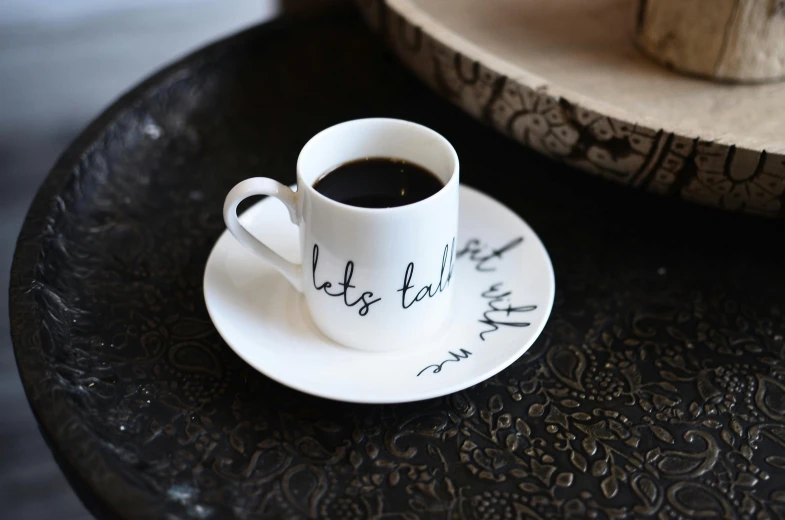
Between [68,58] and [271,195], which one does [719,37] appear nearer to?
[271,195]

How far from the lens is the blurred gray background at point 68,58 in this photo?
1447mm

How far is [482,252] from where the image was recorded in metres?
0.62

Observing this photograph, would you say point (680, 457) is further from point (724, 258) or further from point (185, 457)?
point (185, 457)

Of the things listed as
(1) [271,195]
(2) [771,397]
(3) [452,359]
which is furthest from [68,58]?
(2) [771,397]

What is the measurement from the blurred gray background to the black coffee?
933mm

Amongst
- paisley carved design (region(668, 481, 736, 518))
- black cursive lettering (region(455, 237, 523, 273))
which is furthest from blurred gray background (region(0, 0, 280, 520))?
paisley carved design (region(668, 481, 736, 518))

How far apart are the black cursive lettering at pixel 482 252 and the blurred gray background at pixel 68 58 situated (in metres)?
0.95

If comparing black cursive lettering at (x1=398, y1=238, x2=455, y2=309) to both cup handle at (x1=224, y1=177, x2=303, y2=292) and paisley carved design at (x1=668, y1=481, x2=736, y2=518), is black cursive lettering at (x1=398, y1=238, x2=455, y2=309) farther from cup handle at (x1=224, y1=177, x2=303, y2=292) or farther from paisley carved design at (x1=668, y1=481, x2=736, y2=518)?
paisley carved design at (x1=668, y1=481, x2=736, y2=518)

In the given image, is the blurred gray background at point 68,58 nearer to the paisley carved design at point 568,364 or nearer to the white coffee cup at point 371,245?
the white coffee cup at point 371,245

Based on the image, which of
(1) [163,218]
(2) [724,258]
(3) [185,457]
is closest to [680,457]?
(2) [724,258]

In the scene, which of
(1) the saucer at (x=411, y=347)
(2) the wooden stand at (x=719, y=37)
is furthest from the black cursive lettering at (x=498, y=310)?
(2) the wooden stand at (x=719, y=37)

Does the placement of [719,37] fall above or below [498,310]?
above

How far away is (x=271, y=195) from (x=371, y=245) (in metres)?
0.09

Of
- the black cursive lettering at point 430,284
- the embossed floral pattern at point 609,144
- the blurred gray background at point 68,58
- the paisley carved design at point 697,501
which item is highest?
the embossed floral pattern at point 609,144
